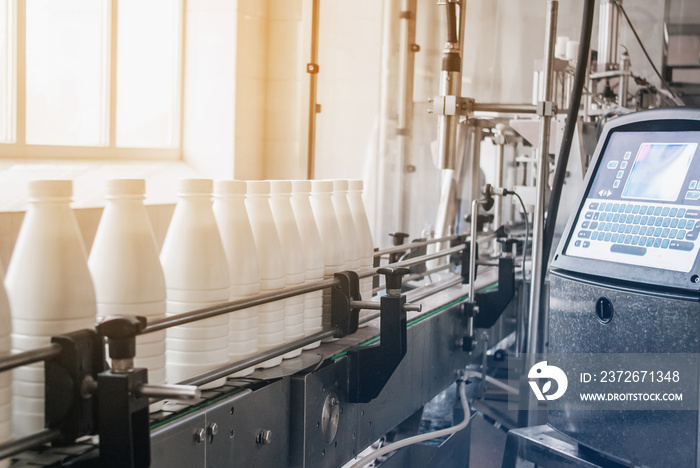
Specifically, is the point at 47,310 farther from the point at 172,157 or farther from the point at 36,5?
the point at 172,157

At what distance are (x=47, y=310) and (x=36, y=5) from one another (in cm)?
293

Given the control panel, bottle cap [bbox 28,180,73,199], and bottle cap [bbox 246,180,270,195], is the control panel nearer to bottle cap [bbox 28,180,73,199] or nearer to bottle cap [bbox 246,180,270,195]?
bottle cap [bbox 246,180,270,195]

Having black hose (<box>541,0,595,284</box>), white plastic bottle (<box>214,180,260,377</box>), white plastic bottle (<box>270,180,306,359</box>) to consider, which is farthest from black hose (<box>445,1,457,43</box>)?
white plastic bottle (<box>214,180,260,377</box>)

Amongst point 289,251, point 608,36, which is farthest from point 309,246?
point 608,36

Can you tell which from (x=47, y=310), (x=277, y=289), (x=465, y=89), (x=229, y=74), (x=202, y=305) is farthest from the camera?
(x=229, y=74)

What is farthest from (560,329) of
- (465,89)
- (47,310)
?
(465,89)

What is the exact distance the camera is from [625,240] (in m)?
0.99

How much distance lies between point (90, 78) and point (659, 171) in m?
3.08

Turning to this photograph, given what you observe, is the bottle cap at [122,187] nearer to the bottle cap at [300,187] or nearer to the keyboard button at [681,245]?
the bottle cap at [300,187]

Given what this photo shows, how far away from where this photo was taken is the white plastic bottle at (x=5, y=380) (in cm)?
60

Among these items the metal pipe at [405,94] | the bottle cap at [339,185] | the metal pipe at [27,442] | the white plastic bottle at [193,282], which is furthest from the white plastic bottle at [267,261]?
the metal pipe at [405,94]

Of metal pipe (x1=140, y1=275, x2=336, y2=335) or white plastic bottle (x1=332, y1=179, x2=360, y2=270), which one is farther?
white plastic bottle (x1=332, y1=179, x2=360, y2=270)

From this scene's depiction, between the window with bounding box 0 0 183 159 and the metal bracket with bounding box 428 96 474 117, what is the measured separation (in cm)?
213

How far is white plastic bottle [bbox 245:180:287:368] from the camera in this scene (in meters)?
0.94
